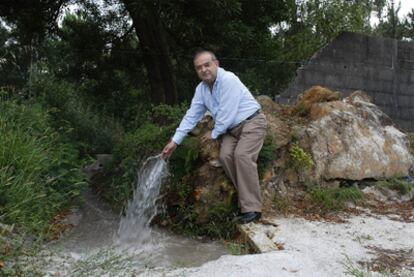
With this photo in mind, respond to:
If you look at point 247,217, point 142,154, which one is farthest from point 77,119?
point 247,217

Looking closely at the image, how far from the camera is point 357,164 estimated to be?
20.1 ft

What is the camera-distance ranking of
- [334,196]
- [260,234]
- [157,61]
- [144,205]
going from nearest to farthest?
1. [260,234]
2. [144,205]
3. [334,196]
4. [157,61]

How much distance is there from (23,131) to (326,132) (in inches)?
137

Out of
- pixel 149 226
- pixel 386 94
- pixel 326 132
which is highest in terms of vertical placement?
pixel 386 94

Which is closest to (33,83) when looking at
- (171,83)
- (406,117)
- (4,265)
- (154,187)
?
(171,83)

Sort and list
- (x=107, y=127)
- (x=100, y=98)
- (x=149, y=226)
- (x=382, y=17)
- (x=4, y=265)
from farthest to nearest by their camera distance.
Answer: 1. (x=382, y=17)
2. (x=100, y=98)
3. (x=107, y=127)
4. (x=149, y=226)
5. (x=4, y=265)

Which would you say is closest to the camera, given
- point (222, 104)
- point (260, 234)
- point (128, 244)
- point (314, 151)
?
point (260, 234)

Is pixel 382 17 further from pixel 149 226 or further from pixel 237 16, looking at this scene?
pixel 149 226

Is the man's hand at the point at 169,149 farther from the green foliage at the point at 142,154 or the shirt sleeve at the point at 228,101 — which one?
the shirt sleeve at the point at 228,101

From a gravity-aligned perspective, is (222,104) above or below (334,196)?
above

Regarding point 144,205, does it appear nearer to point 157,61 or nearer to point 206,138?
point 206,138

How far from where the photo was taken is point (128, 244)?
15.2ft

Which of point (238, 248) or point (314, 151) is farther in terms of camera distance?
point (314, 151)

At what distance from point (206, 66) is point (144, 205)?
1.53 metres
